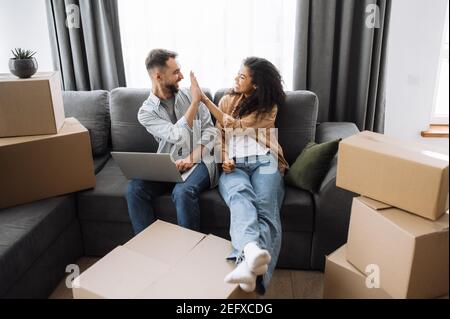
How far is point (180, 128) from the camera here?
206cm

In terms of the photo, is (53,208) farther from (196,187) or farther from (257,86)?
(257,86)

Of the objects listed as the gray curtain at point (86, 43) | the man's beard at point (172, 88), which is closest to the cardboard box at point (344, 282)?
the man's beard at point (172, 88)

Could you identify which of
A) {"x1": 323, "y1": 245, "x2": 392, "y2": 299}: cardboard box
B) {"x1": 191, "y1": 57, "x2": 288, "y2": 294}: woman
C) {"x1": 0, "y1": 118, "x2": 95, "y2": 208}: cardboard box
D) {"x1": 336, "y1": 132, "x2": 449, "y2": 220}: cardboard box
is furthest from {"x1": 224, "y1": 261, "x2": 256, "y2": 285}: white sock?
{"x1": 0, "y1": 118, "x2": 95, "y2": 208}: cardboard box

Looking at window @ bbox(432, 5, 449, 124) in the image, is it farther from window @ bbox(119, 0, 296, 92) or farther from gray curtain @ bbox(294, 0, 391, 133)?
window @ bbox(119, 0, 296, 92)

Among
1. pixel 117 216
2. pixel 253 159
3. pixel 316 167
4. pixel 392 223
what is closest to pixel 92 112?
pixel 117 216

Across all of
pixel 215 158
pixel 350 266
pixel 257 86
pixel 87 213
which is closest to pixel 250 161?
pixel 215 158

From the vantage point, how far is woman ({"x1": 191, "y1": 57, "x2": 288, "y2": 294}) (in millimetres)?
1640

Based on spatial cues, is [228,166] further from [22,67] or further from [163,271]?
[22,67]

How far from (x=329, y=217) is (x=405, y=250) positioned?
1.97 ft

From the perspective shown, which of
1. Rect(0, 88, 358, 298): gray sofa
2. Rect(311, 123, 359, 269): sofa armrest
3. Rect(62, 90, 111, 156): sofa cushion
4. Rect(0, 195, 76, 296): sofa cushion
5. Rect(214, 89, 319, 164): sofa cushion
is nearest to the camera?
Rect(0, 195, 76, 296): sofa cushion

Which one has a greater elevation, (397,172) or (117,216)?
(397,172)

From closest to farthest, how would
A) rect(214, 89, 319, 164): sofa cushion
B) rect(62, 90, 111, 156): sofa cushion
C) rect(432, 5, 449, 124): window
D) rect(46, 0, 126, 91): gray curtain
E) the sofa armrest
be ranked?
the sofa armrest < rect(214, 89, 319, 164): sofa cushion < rect(62, 90, 111, 156): sofa cushion < rect(46, 0, 126, 91): gray curtain < rect(432, 5, 449, 124): window

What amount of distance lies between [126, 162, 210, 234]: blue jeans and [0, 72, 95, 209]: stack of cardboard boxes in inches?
12.3
